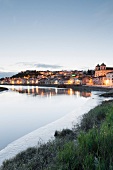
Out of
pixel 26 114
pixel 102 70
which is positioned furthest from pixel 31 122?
pixel 102 70

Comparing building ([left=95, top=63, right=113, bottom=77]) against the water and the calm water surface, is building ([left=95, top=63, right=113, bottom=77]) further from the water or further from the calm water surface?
the water

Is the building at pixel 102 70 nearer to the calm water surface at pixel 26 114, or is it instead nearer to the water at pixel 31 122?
the calm water surface at pixel 26 114

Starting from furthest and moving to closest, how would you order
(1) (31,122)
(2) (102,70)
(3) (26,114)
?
(2) (102,70) < (3) (26,114) < (1) (31,122)

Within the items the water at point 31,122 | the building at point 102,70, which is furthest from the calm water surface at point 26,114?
the building at point 102,70

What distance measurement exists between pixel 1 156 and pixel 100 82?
5745 inches

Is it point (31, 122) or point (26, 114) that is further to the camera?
point (26, 114)

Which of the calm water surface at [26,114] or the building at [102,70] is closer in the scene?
the calm water surface at [26,114]

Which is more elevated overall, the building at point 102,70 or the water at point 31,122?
the building at point 102,70

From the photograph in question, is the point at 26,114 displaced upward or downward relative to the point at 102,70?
downward

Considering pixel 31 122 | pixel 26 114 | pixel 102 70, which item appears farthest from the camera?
pixel 102 70

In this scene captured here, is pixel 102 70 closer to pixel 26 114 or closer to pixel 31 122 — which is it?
pixel 26 114

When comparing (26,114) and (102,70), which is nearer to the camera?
(26,114)

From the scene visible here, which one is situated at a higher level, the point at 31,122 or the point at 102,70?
the point at 102,70

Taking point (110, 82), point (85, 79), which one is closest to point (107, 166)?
point (110, 82)
